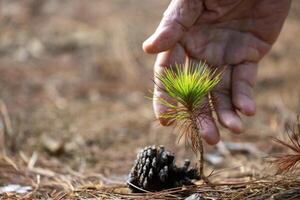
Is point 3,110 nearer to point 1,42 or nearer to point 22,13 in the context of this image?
point 1,42

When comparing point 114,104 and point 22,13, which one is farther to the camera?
point 22,13

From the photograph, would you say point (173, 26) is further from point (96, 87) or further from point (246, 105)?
point (96, 87)

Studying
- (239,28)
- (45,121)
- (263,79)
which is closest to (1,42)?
(45,121)

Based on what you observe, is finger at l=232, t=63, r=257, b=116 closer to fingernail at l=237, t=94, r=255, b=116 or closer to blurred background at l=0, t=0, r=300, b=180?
fingernail at l=237, t=94, r=255, b=116

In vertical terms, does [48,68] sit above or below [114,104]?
above

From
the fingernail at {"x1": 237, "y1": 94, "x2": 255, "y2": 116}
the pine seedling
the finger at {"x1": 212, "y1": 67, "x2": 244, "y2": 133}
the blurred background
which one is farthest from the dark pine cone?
the blurred background

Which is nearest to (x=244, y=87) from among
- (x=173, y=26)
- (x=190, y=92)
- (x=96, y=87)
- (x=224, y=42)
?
(x=224, y=42)
